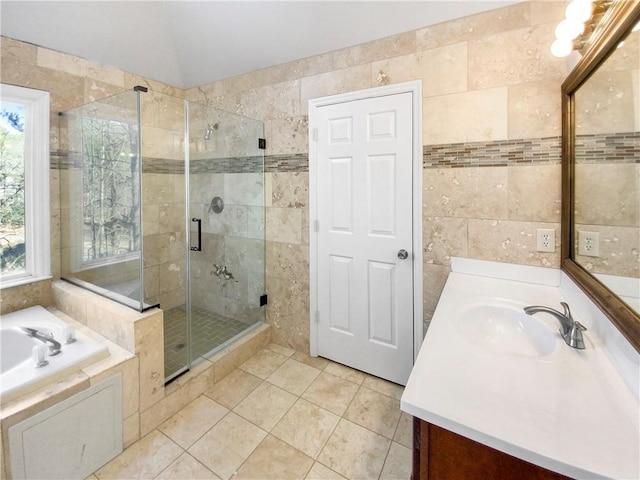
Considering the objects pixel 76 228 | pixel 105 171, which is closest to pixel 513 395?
pixel 105 171

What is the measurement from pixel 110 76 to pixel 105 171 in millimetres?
983

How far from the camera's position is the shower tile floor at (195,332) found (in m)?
2.01

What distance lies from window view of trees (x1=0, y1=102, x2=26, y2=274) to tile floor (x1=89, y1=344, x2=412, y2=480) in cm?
163

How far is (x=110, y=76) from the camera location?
242 cm

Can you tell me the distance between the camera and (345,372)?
2.22 m

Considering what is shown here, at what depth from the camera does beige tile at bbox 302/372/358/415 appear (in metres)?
1.87

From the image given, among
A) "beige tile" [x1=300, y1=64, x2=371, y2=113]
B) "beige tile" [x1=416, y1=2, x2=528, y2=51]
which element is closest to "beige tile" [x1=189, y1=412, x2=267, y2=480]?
"beige tile" [x1=300, y1=64, x2=371, y2=113]

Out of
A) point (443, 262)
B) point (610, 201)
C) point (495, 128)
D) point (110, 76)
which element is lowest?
point (443, 262)

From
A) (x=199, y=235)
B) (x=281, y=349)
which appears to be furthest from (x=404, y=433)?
(x=199, y=235)

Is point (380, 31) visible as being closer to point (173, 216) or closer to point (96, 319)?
point (173, 216)

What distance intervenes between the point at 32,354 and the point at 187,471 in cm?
108

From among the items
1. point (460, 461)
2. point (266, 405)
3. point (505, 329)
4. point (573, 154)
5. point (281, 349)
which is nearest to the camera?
point (460, 461)

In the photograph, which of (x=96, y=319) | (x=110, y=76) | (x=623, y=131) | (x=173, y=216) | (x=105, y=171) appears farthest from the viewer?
(x=173, y=216)

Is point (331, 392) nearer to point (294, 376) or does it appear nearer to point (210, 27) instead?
point (294, 376)
